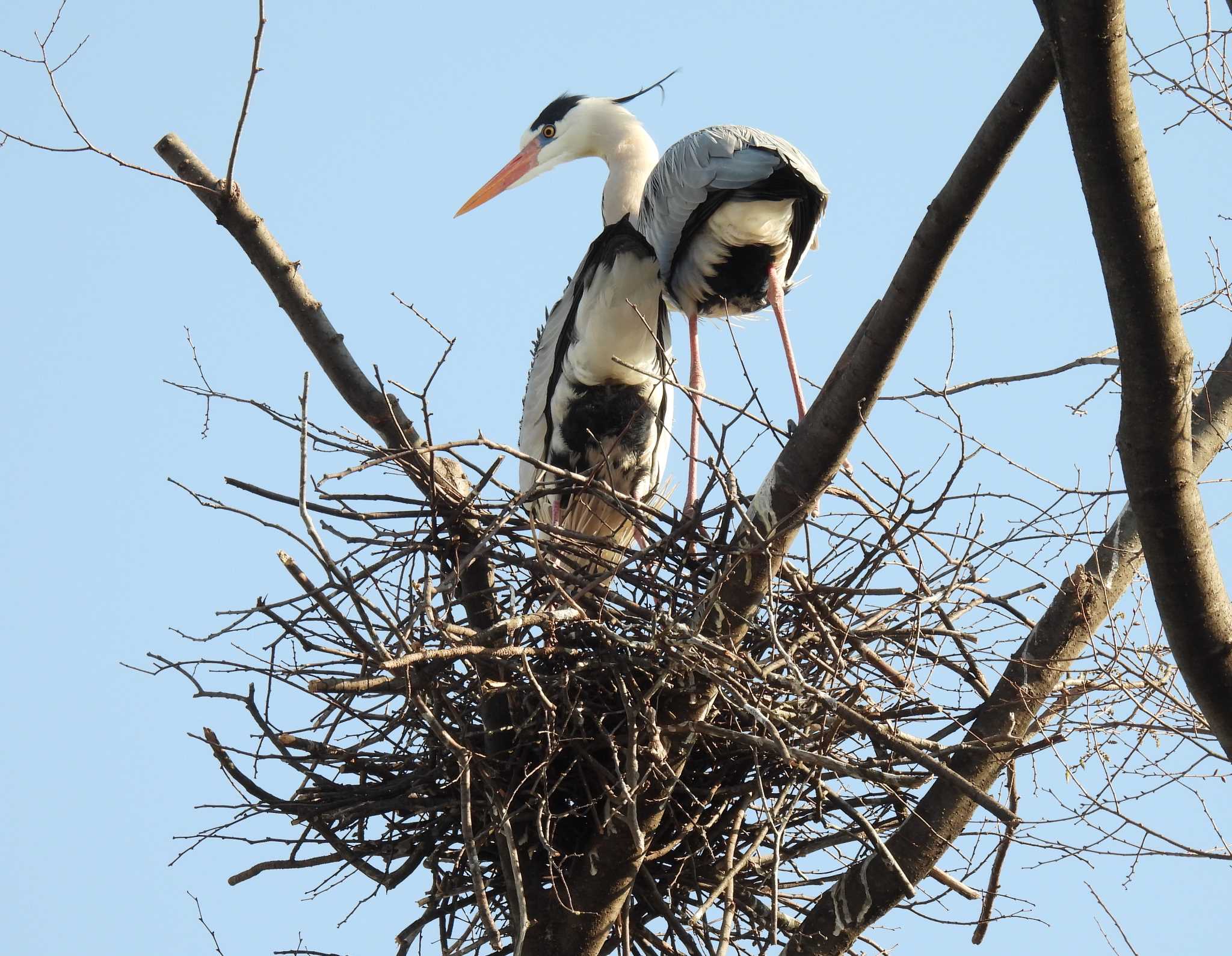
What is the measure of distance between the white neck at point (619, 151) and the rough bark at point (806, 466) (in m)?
2.65

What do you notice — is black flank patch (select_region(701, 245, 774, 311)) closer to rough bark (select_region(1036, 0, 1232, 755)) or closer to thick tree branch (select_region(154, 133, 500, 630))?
thick tree branch (select_region(154, 133, 500, 630))

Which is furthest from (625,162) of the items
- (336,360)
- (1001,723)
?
(1001,723)

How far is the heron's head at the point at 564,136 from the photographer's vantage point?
5785 millimetres

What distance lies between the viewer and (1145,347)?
2.33m

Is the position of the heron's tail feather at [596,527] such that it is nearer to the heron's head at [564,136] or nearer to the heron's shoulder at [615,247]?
the heron's shoulder at [615,247]

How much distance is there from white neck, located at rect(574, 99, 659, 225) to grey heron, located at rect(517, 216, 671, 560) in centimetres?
43

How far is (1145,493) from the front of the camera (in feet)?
7.92

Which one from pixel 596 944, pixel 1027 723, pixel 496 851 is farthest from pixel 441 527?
pixel 1027 723

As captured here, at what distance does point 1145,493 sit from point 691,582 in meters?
1.17

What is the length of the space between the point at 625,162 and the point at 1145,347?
3559 mm

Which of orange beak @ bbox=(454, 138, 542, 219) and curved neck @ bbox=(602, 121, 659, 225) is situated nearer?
curved neck @ bbox=(602, 121, 659, 225)

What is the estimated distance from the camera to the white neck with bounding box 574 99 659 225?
5.54 m

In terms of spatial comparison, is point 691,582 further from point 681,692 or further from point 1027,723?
point 1027,723

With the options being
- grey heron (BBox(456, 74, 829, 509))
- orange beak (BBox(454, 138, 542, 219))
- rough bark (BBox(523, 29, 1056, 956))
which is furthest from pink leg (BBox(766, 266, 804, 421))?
orange beak (BBox(454, 138, 542, 219))
